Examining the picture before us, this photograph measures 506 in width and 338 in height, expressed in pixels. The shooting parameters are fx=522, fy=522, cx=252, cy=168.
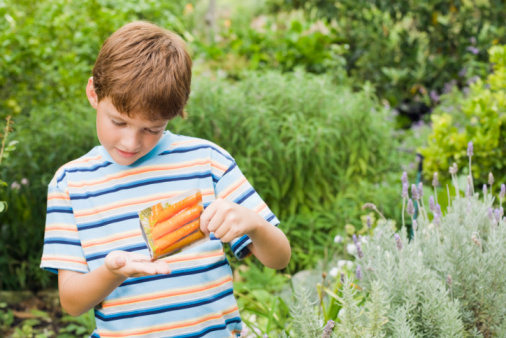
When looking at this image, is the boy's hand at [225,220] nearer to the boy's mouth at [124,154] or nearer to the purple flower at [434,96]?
the boy's mouth at [124,154]

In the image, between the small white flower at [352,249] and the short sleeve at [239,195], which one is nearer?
the short sleeve at [239,195]

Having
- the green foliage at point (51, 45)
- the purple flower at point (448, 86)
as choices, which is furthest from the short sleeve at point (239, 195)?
the purple flower at point (448, 86)

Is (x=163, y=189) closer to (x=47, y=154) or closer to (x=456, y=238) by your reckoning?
(x=456, y=238)

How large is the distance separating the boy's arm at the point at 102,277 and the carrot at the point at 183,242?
0.04 m

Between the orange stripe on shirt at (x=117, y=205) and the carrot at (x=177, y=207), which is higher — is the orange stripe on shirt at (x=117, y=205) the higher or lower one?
the lower one

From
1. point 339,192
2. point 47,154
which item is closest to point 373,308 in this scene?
point 339,192

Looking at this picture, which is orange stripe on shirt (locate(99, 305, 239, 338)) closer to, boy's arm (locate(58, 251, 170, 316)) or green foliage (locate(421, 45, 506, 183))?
boy's arm (locate(58, 251, 170, 316))

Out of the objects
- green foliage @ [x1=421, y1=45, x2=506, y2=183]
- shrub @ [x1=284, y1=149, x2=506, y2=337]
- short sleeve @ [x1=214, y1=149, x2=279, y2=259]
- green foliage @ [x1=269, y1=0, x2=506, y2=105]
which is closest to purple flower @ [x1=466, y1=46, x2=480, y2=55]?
green foliage @ [x1=269, y1=0, x2=506, y2=105]

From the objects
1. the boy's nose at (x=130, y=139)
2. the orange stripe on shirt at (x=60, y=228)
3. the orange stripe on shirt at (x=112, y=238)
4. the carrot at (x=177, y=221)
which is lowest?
the orange stripe on shirt at (x=112, y=238)

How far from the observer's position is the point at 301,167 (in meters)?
3.82

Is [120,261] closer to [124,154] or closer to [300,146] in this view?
[124,154]

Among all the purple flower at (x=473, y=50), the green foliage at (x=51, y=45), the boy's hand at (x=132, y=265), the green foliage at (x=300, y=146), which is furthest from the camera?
the purple flower at (x=473, y=50)

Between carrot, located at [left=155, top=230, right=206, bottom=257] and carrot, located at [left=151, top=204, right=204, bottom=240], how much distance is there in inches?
1.4

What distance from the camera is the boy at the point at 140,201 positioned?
1.39 m
